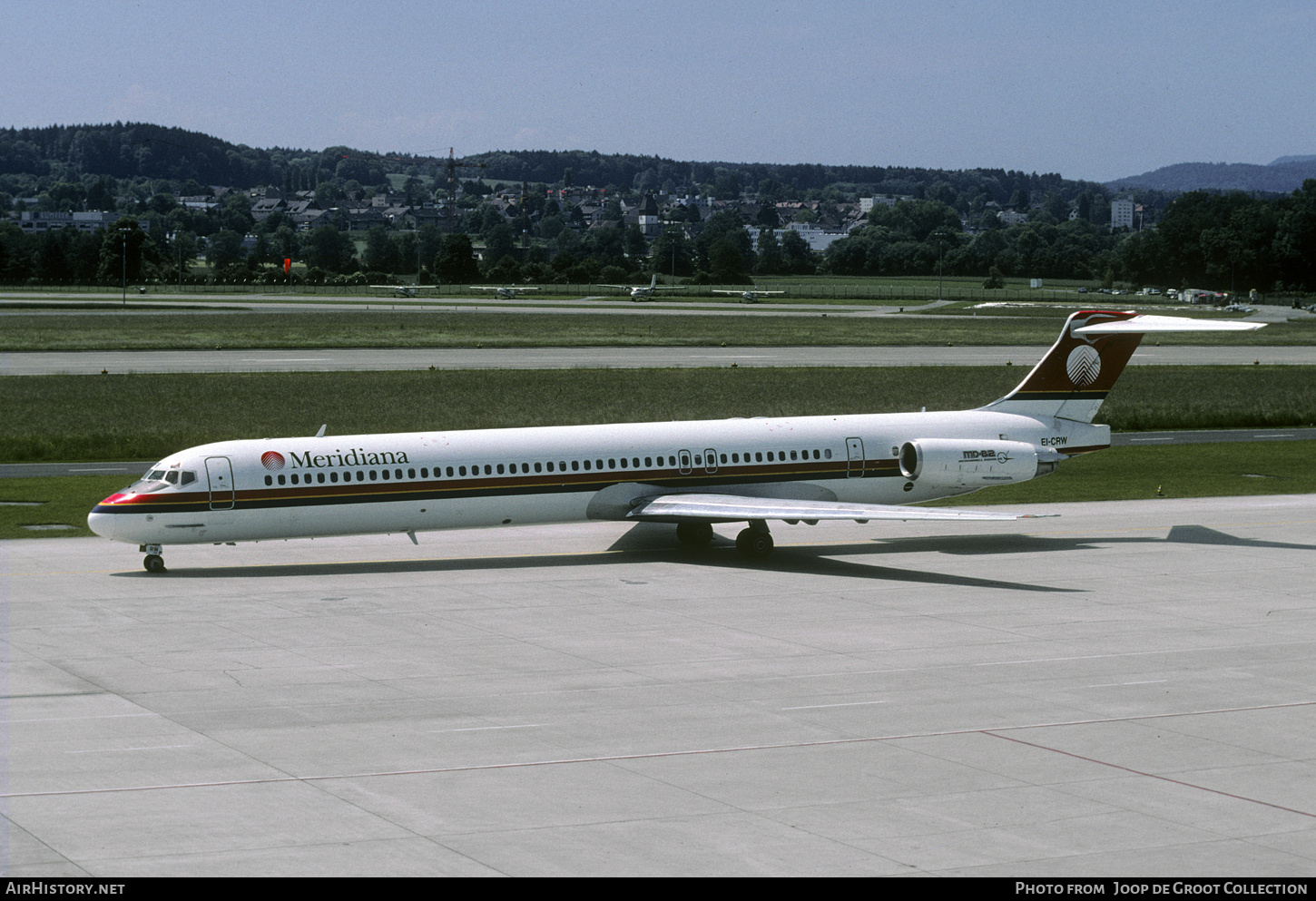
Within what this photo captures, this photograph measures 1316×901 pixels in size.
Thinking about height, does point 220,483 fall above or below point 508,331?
below

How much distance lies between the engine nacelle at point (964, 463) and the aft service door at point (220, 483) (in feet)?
58.0

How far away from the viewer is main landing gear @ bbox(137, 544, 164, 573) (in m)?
35.7

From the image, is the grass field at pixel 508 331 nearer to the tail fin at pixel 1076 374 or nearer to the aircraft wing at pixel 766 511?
the tail fin at pixel 1076 374

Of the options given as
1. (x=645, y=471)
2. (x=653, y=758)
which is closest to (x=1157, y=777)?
(x=653, y=758)

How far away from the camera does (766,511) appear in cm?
3669

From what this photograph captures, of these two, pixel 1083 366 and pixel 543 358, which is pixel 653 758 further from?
pixel 543 358

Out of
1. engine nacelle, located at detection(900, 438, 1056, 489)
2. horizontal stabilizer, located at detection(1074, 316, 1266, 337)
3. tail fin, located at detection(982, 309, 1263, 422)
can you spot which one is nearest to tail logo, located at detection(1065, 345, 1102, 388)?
tail fin, located at detection(982, 309, 1263, 422)

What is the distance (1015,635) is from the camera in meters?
29.3

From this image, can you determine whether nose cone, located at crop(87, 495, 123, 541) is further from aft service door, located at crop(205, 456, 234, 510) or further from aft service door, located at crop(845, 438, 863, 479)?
aft service door, located at crop(845, 438, 863, 479)

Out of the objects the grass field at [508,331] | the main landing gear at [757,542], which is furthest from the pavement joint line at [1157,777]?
the grass field at [508,331]

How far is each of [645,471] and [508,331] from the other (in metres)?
83.9

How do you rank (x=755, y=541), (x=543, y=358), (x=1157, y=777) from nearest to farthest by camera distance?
(x=1157, y=777) < (x=755, y=541) < (x=543, y=358)

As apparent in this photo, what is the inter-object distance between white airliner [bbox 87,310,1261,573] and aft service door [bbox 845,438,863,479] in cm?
3

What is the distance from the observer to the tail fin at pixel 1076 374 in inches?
1699
